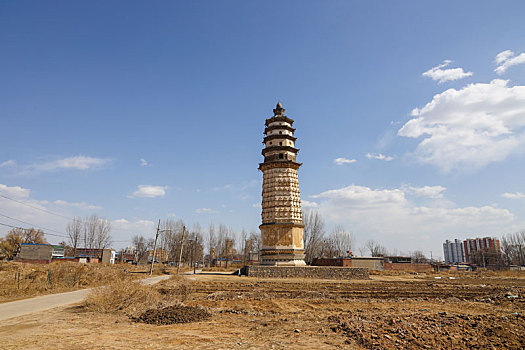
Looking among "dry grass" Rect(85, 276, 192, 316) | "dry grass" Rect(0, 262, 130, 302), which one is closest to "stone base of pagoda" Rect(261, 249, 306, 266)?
"dry grass" Rect(0, 262, 130, 302)

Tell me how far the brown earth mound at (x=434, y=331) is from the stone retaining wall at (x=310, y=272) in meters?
21.2

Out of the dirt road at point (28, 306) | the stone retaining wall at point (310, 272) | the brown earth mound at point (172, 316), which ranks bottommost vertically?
the stone retaining wall at point (310, 272)

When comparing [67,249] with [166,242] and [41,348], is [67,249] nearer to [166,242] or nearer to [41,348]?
[166,242]

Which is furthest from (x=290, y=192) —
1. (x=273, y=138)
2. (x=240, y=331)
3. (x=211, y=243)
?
(x=211, y=243)

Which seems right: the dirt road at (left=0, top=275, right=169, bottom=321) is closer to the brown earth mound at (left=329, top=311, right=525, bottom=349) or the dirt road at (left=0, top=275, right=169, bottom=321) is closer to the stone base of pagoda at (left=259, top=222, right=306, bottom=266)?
the brown earth mound at (left=329, top=311, right=525, bottom=349)

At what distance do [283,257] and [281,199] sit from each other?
7.01 metres

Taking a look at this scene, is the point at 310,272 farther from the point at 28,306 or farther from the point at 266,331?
the point at 28,306

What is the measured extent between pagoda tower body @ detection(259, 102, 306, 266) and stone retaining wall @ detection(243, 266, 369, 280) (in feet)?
7.60

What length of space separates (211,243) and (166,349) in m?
70.6

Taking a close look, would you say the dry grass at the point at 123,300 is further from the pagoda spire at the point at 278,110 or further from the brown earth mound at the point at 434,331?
the pagoda spire at the point at 278,110

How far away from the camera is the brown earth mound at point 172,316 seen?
1007 centimetres

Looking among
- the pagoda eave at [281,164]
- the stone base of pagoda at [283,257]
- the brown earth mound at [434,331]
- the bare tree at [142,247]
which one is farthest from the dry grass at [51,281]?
the bare tree at [142,247]

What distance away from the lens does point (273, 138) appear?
4025cm

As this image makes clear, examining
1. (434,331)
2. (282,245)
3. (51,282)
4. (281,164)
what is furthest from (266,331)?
(281,164)
